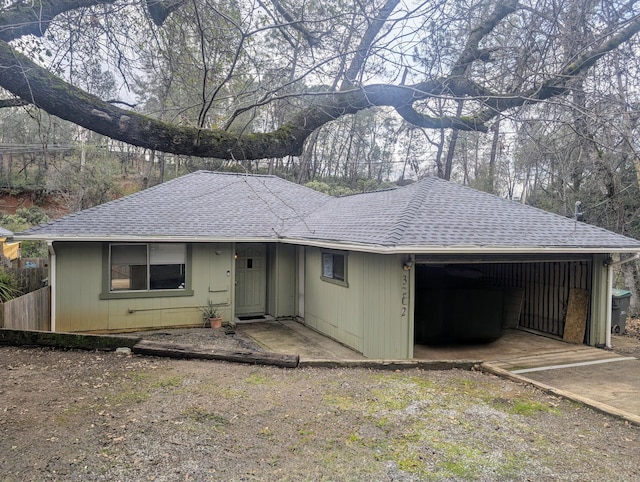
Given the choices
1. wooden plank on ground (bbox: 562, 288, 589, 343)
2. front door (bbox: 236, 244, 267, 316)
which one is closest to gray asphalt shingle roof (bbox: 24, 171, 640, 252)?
front door (bbox: 236, 244, 267, 316)

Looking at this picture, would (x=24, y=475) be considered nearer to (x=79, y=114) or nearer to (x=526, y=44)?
(x=79, y=114)

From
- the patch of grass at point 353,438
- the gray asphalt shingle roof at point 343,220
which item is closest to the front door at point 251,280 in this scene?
the gray asphalt shingle roof at point 343,220

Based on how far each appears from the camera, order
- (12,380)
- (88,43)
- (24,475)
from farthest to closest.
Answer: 1. (88,43)
2. (12,380)
3. (24,475)

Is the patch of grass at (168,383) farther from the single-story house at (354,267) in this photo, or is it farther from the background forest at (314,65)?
the single-story house at (354,267)

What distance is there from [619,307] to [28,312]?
13.0 meters

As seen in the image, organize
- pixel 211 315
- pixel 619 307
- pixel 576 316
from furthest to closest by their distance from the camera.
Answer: pixel 211 315 < pixel 619 307 < pixel 576 316

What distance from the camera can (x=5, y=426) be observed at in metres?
3.63

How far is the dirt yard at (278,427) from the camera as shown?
325 centimetres

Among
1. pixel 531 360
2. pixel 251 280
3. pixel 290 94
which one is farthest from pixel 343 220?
pixel 290 94

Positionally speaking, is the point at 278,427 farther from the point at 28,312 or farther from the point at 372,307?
the point at 28,312

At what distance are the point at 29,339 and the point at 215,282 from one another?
482 centimetres

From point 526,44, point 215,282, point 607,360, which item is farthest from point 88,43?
point 607,360

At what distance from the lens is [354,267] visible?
335 inches

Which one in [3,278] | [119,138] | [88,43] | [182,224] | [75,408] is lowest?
[75,408]
